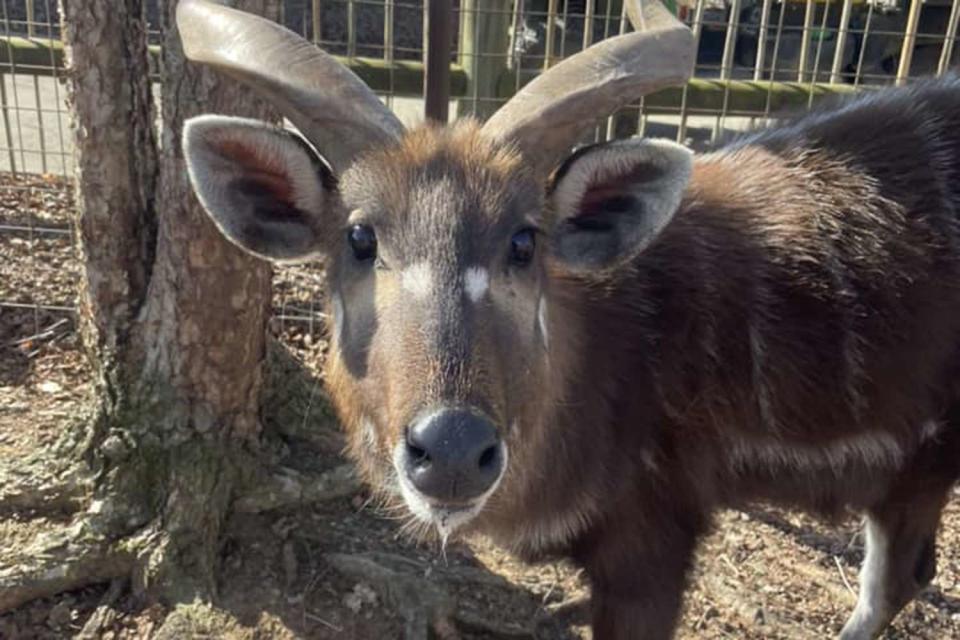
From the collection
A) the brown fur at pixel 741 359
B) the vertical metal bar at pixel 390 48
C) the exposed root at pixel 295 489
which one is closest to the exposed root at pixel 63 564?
the exposed root at pixel 295 489

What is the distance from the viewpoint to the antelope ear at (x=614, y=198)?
2824 millimetres

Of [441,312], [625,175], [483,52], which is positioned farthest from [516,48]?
[441,312]

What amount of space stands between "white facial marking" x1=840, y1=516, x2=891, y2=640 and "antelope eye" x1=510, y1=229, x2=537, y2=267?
205 cm

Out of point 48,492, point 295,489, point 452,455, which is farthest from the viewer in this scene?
point 295,489

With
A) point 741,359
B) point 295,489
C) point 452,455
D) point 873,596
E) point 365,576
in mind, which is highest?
point 452,455

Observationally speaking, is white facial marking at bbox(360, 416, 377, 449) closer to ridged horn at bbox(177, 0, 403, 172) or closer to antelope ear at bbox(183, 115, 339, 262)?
antelope ear at bbox(183, 115, 339, 262)

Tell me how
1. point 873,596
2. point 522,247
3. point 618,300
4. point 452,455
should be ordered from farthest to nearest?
1. point 873,596
2. point 618,300
3. point 522,247
4. point 452,455

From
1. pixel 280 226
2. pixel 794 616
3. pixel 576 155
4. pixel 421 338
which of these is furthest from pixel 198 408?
pixel 794 616

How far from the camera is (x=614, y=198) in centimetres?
296

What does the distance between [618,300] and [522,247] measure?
1.95 feet

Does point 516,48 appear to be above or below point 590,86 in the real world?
below

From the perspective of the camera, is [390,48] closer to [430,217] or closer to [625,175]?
[625,175]

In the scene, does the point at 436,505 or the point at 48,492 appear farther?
the point at 48,492

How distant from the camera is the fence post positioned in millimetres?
4992
